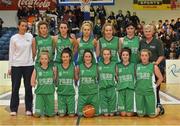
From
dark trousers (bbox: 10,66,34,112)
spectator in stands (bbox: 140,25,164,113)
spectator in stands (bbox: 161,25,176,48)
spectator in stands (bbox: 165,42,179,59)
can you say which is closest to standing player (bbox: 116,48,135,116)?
spectator in stands (bbox: 140,25,164,113)

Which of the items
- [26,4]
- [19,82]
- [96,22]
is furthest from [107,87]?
[26,4]

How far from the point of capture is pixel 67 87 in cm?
673

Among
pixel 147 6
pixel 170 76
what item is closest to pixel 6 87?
pixel 170 76

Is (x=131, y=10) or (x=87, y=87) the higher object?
(x=131, y=10)

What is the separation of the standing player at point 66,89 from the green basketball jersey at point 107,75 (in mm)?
469

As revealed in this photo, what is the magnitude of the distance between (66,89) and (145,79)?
1319 mm

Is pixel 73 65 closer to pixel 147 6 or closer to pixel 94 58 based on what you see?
pixel 94 58

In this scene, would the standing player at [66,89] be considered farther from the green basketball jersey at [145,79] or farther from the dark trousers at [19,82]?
the green basketball jersey at [145,79]

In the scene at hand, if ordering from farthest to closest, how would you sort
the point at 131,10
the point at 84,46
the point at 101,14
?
the point at 131,10 < the point at 101,14 < the point at 84,46

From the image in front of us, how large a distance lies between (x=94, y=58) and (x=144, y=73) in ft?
2.85

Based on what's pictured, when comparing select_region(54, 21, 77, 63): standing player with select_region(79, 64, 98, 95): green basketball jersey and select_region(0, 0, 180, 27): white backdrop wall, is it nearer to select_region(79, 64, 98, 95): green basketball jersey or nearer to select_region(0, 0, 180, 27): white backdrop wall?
select_region(79, 64, 98, 95): green basketball jersey

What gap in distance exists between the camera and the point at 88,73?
22.0ft

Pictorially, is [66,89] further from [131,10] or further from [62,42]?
[131,10]

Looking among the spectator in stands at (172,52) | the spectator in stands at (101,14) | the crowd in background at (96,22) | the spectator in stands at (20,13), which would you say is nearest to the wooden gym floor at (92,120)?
the spectator in stands at (172,52)
